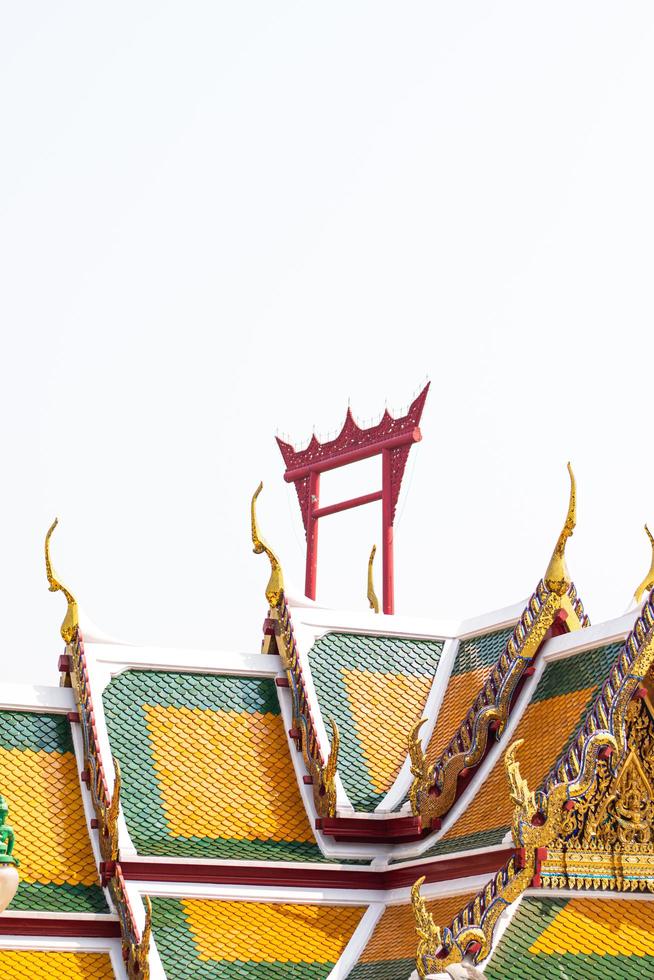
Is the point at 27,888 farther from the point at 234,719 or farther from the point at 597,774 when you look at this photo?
the point at 597,774

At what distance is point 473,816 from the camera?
53.4 feet

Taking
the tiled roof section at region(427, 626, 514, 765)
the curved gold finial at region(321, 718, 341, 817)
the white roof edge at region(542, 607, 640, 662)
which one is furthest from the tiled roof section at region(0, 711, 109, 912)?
the white roof edge at region(542, 607, 640, 662)

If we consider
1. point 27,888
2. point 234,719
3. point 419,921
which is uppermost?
point 234,719

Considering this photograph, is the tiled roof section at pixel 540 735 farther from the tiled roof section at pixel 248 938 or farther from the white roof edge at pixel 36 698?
the white roof edge at pixel 36 698

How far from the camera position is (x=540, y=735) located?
53.6 feet

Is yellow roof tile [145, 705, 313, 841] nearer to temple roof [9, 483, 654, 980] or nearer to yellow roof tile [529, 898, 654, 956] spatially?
temple roof [9, 483, 654, 980]

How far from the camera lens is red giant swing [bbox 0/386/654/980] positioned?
1483 centimetres

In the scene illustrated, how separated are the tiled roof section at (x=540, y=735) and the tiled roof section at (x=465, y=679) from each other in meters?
0.81

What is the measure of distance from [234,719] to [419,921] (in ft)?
12.9

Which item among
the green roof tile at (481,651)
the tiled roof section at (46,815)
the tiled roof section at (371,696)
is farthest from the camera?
the green roof tile at (481,651)

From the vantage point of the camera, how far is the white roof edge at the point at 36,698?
17.0 m

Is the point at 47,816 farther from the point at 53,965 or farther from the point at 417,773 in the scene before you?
the point at 417,773

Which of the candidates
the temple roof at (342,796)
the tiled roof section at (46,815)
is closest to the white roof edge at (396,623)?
the temple roof at (342,796)

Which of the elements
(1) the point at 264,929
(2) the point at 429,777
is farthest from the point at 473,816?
(1) the point at 264,929
